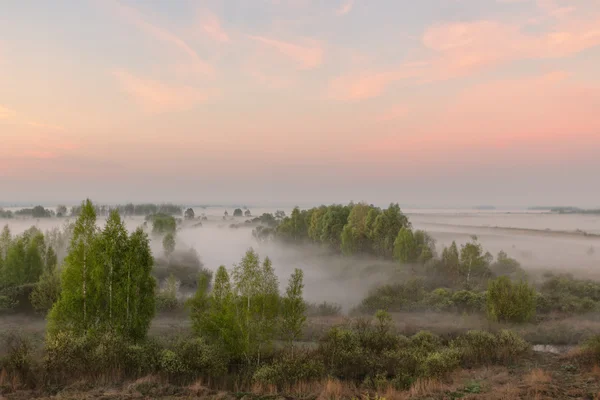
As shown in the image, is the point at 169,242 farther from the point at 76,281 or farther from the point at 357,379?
the point at 357,379

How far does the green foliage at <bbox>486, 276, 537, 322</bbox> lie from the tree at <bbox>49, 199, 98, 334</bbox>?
38.6 metres

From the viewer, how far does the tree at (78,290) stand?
93.2ft

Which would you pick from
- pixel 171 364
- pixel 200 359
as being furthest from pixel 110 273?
pixel 200 359

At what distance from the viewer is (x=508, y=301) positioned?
40625mm

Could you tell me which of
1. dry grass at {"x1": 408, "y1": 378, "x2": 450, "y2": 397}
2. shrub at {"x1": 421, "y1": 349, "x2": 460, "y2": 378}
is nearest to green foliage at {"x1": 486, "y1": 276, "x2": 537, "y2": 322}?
shrub at {"x1": 421, "y1": 349, "x2": 460, "y2": 378}

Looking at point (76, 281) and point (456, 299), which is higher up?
point (76, 281)

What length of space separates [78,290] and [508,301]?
40.6 metres

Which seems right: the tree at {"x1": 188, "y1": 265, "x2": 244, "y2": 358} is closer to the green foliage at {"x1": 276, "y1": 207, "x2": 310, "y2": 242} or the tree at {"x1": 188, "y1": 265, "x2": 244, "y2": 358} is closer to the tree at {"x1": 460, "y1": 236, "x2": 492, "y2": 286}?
the tree at {"x1": 460, "y1": 236, "x2": 492, "y2": 286}

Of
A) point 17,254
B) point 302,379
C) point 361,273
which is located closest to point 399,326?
point 302,379

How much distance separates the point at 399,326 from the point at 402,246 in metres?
31.8

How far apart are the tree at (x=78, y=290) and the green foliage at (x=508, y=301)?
3855cm

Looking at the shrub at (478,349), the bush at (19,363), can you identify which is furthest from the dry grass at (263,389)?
the shrub at (478,349)

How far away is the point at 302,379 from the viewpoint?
86.2 feet

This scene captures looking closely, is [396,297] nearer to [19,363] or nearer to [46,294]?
[46,294]
